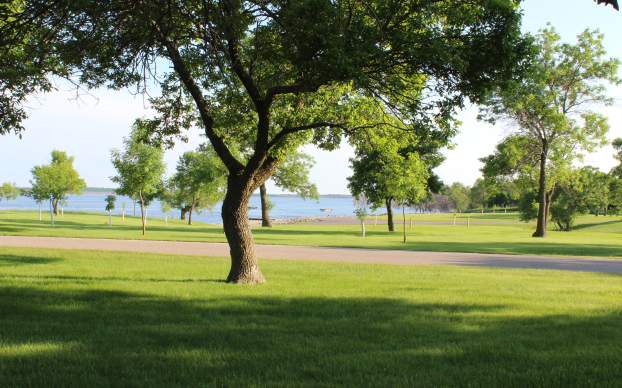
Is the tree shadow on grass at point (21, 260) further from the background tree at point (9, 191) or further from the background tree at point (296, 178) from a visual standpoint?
the background tree at point (9, 191)

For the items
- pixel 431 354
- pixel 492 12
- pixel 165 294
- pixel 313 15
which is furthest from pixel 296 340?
pixel 492 12

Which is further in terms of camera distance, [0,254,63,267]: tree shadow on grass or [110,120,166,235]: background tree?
[110,120,166,235]: background tree

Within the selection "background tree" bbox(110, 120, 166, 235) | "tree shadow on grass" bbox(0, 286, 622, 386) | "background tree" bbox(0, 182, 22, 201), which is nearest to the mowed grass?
"tree shadow on grass" bbox(0, 286, 622, 386)

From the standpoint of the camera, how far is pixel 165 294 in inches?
373

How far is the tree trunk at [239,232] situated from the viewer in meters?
11.0

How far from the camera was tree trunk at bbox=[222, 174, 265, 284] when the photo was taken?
1099cm

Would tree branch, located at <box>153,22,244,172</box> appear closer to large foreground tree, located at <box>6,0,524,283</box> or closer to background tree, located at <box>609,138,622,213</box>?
large foreground tree, located at <box>6,0,524,283</box>

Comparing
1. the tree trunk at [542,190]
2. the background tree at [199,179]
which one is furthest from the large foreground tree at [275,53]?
the background tree at [199,179]

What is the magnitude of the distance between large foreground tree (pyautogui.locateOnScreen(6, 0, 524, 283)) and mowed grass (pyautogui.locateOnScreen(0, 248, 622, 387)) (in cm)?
252

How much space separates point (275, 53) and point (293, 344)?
553 centimetres

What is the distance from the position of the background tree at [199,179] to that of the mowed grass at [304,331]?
34.4 metres

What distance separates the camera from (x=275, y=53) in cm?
968

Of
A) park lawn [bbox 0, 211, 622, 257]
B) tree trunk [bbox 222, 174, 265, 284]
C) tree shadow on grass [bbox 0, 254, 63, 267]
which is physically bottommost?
park lawn [bbox 0, 211, 622, 257]

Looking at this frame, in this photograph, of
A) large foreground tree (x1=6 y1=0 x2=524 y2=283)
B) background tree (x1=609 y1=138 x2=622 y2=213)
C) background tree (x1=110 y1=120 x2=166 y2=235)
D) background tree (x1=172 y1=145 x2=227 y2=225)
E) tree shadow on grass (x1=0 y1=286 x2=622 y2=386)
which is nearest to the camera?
tree shadow on grass (x1=0 y1=286 x2=622 y2=386)
